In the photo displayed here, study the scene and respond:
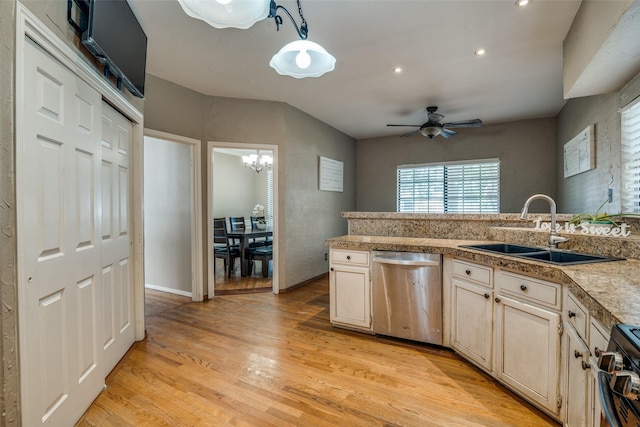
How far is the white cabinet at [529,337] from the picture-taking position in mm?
1553

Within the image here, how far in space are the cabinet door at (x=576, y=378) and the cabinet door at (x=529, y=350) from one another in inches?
4.1

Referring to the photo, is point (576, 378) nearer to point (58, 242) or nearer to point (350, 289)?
point (350, 289)

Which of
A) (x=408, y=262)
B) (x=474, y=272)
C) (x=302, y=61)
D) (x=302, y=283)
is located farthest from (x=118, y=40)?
(x=302, y=283)

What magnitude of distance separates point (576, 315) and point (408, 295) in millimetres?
1264

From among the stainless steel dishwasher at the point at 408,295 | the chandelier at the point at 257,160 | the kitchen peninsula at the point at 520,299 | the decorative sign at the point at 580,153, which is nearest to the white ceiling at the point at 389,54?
the decorative sign at the point at 580,153

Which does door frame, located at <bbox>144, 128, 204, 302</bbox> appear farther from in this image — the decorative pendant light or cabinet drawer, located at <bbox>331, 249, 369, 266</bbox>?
the decorative pendant light

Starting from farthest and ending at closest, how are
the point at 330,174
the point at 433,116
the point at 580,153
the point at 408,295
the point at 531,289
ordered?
the point at 330,174 → the point at 433,116 → the point at 580,153 → the point at 408,295 → the point at 531,289

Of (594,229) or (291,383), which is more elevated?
(594,229)

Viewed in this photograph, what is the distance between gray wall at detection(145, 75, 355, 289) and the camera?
3.36 metres

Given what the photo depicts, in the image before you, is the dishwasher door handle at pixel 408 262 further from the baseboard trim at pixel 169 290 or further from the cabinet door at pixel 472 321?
the baseboard trim at pixel 169 290

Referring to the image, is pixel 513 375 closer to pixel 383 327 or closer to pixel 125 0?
pixel 383 327

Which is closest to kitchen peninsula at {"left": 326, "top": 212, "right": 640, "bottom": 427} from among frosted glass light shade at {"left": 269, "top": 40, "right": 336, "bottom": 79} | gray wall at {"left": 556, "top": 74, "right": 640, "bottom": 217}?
gray wall at {"left": 556, "top": 74, "right": 640, "bottom": 217}

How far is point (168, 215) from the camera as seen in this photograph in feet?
12.9

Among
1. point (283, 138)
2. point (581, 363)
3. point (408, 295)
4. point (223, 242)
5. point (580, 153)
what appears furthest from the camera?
point (223, 242)
